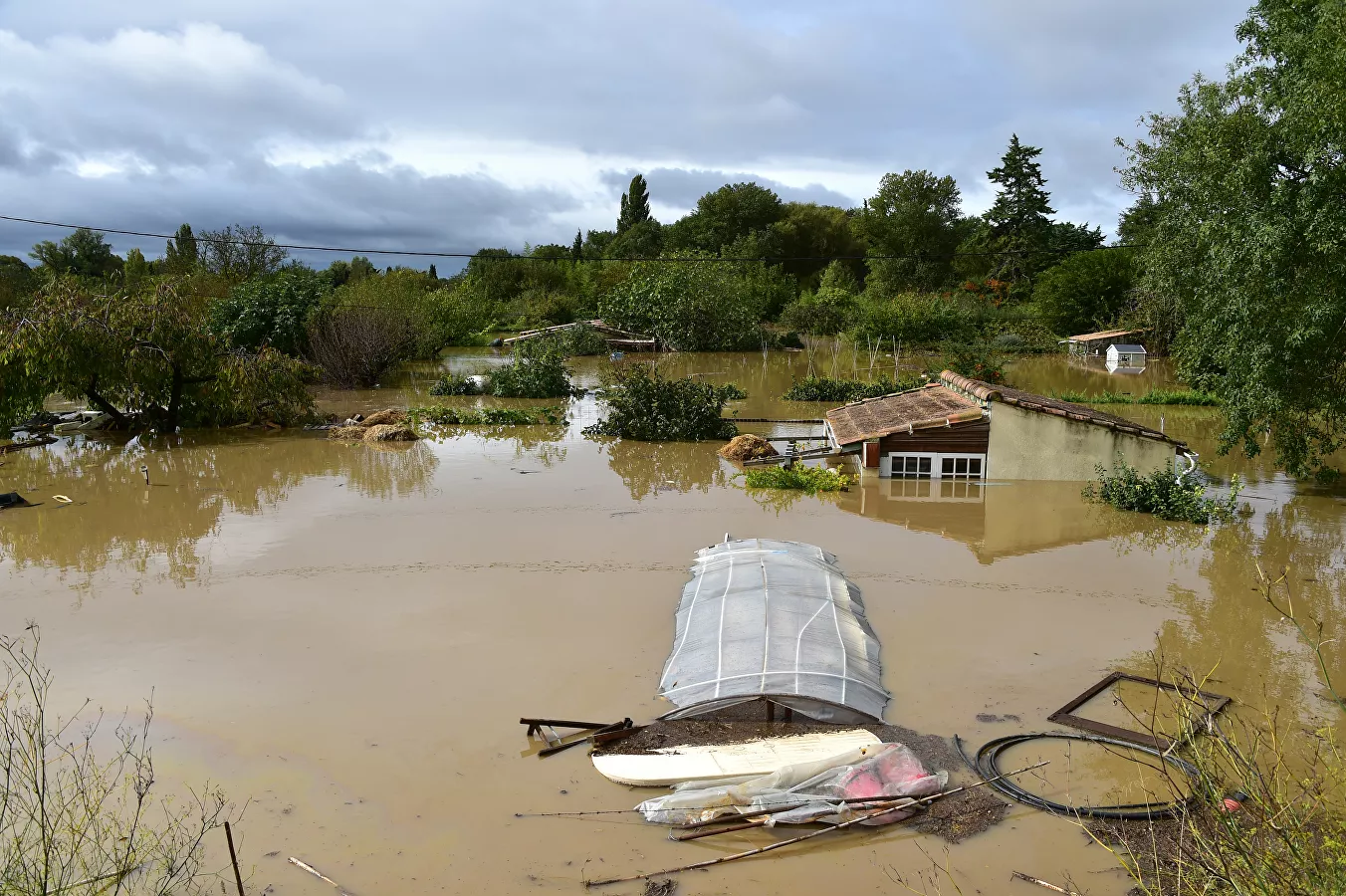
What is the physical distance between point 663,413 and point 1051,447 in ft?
34.2

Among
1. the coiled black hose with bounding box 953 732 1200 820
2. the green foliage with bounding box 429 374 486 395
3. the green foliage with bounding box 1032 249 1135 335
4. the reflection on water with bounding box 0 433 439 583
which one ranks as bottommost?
the coiled black hose with bounding box 953 732 1200 820

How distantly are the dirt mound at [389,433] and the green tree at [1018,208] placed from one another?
49.0 metres

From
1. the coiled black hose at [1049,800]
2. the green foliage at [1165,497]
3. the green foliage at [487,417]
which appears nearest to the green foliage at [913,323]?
the green foliage at [487,417]

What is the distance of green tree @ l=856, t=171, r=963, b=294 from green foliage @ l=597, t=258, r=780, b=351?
22651mm

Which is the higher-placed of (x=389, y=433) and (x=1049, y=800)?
(x=389, y=433)

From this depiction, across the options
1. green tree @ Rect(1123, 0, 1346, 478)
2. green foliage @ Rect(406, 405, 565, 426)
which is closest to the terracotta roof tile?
green tree @ Rect(1123, 0, 1346, 478)

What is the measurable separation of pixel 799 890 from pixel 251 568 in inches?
440

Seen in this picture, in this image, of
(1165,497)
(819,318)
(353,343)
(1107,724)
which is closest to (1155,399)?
(1165,497)

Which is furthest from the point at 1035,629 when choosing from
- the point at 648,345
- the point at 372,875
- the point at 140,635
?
the point at 648,345

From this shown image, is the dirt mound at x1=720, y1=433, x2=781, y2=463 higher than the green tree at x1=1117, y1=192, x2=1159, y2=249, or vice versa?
the green tree at x1=1117, y1=192, x2=1159, y2=249

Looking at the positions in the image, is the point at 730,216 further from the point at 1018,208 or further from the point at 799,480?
the point at 799,480

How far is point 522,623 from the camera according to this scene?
42.7 ft

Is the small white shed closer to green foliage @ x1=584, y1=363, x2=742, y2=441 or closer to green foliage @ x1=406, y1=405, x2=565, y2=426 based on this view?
green foliage @ x1=584, y1=363, x2=742, y2=441

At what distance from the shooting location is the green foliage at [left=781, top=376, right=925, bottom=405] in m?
33.1
